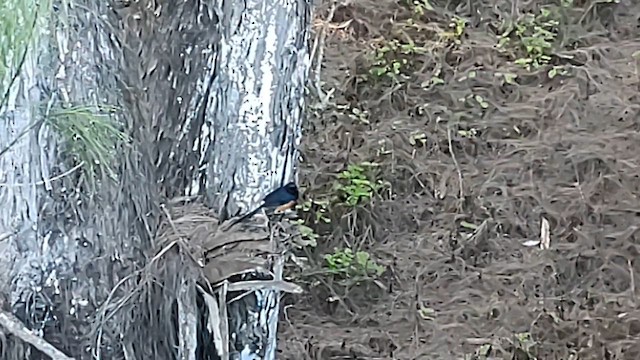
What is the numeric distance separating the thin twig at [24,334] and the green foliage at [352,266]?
1668 mm

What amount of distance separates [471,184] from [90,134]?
83.6 inches

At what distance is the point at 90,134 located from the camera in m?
1.08

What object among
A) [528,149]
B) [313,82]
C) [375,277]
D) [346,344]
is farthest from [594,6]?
[346,344]

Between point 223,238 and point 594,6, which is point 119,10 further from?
point 594,6

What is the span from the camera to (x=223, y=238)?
4.59 ft

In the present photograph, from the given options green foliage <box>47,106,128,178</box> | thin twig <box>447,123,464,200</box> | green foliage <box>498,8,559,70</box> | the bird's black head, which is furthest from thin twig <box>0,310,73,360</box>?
green foliage <box>498,8,559,70</box>

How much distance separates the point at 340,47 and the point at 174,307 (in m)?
2.41

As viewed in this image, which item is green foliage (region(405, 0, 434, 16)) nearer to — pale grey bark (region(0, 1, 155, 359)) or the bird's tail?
the bird's tail

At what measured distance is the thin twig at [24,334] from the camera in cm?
111

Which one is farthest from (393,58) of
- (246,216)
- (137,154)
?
(137,154)

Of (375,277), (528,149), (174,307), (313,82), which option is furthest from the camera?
(313,82)

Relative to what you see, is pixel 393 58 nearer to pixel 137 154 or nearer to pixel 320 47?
pixel 320 47

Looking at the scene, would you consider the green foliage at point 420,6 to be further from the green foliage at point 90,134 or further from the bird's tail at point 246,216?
the green foliage at point 90,134

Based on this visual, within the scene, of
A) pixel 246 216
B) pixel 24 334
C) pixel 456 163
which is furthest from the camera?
pixel 456 163
